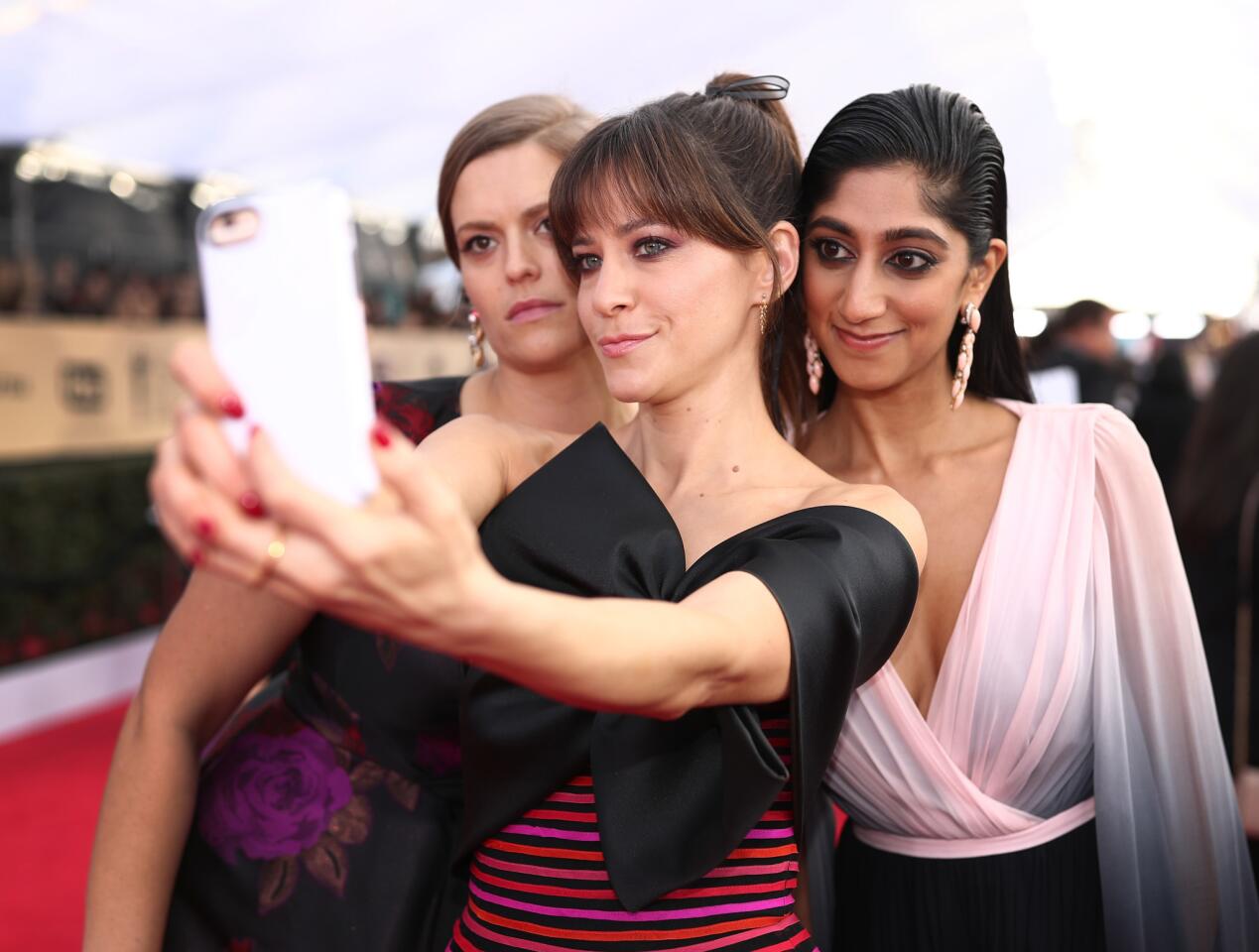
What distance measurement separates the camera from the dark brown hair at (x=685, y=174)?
148cm

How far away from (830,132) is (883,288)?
25 centimetres

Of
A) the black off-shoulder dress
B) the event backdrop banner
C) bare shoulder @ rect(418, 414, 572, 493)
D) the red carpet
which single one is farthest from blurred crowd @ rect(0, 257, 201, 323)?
the black off-shoulder dress

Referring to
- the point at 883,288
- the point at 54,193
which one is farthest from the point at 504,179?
the point at 54,193

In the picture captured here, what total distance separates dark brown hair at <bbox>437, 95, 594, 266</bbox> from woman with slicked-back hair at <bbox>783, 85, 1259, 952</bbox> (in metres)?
0.45

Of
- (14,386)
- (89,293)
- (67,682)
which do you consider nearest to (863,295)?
(14,386)

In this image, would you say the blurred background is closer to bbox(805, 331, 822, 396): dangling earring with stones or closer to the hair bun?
the hair bun

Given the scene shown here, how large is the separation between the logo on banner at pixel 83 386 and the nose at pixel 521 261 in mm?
4477

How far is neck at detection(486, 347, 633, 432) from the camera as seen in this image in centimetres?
205

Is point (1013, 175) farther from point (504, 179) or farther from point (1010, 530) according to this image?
point (504, 179)

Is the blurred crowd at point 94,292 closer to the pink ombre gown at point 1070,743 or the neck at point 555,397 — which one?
the neck at point 555,397

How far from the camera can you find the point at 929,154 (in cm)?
175

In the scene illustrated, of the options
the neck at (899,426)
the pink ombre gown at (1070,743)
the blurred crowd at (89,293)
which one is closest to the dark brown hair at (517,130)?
the neck at (899,426)

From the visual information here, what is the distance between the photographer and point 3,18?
518 cm

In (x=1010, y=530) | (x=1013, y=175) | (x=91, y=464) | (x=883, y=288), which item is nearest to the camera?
(x=883, y=288)
